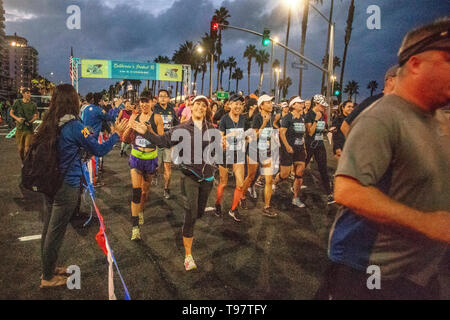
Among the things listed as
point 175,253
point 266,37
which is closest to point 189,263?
point 175,253

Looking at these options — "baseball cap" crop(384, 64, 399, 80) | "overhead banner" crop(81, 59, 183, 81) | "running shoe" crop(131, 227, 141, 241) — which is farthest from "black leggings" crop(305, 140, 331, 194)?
"overhead banner" crop(81, 59, 183, 81)

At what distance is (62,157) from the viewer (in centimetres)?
306

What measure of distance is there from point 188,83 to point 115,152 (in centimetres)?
1190

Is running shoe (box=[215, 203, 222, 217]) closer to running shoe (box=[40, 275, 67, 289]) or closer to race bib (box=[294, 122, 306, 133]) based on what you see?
race bib (box=[294, 122, 306, 133])

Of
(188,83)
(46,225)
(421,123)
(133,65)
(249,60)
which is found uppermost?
(249,60)

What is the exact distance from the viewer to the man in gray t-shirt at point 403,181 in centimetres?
121

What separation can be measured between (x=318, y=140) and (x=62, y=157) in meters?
5.54

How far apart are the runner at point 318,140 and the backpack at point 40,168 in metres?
5.48

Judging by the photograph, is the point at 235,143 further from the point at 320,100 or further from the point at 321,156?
the point at 320,100

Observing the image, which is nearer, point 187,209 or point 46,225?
point 46,225

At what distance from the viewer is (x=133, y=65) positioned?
83.9 feet

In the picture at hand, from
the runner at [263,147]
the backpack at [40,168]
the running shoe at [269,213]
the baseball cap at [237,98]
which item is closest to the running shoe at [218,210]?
the runner at [263,147]
